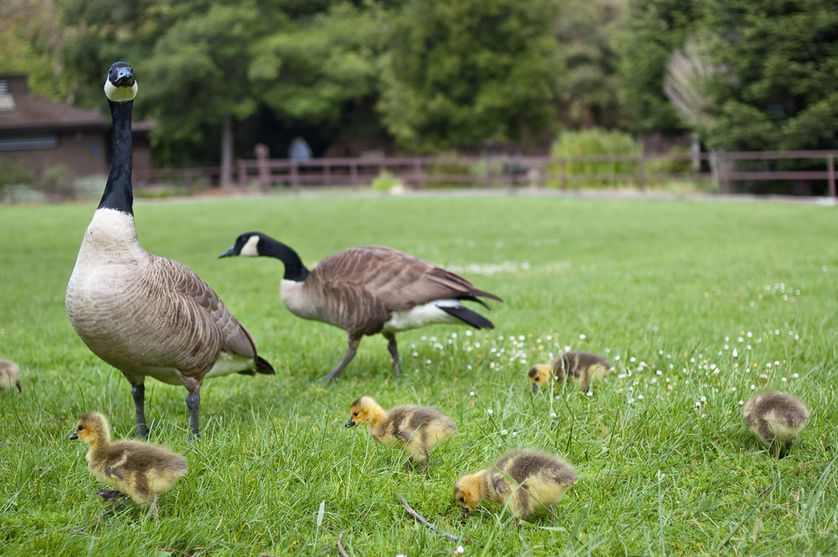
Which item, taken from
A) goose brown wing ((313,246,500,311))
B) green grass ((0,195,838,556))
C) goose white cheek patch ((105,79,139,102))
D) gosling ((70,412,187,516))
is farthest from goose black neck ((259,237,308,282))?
gosling ((70,412,187,516))

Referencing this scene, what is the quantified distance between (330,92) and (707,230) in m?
34.5

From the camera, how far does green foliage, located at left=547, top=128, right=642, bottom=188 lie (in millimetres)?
35344

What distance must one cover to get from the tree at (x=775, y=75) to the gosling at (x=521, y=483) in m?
28.3

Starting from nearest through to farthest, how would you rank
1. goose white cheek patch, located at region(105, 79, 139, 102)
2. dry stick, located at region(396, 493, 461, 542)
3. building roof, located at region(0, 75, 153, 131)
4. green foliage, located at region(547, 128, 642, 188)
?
dry stick, located at region(396, 493, 461, 542)
goose white cheek patch, located at region(105, 79, 139, 102)
green foliage, located at region(547, 128, 642, 188)
building roof, located at region(0, 75, 153, 131)

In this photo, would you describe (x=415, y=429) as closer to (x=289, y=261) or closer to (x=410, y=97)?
(x=289, y=261)

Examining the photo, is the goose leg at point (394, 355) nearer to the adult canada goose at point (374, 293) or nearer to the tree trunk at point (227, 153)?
the adult canada goose at point (374, 293)

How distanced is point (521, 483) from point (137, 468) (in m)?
1.60

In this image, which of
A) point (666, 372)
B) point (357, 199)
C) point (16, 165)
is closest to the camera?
point (666, 372)

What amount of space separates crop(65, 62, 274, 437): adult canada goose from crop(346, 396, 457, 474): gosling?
1.24 metres

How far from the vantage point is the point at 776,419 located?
3.90 meters

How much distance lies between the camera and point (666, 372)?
18.1ft

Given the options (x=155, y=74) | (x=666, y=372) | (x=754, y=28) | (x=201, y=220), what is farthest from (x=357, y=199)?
(x=666, y=372)

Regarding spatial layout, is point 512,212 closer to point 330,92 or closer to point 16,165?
point 330,92

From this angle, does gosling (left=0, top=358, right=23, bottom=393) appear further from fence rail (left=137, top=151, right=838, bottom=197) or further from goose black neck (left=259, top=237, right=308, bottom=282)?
fence rail (left=137, top=151, right=838, bottom=197)
